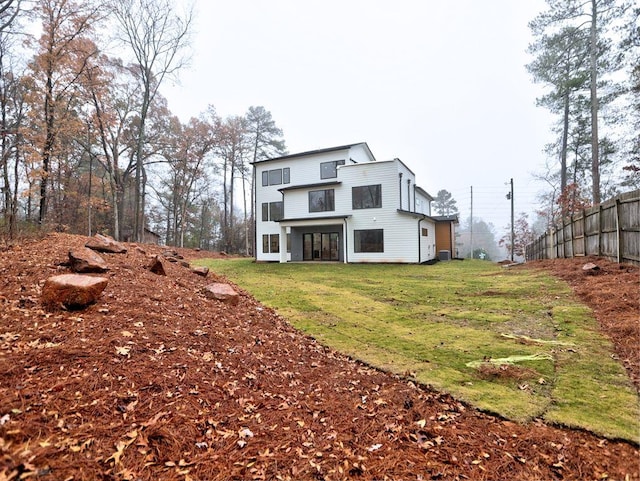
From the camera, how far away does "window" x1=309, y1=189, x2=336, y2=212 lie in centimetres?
1839

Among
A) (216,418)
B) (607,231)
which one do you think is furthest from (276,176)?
(216,418)

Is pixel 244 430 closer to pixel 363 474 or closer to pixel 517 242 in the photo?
pixel 363 474

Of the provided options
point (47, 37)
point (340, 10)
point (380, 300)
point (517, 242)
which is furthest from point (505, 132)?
point (47, 37)

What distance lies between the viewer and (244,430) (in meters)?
2.21

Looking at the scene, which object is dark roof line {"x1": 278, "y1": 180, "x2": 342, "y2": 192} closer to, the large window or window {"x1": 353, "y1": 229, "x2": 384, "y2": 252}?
the large window

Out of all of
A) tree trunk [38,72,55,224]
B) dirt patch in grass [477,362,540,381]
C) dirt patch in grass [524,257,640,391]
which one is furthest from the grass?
tree trunk [38,72,55,224]

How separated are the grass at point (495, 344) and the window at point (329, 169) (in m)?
12.5

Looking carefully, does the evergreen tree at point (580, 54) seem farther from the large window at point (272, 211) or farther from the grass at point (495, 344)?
the large window at point (272, 211)

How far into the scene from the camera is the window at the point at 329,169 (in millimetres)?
19000

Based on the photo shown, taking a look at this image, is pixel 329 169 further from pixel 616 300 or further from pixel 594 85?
pixel 616 300

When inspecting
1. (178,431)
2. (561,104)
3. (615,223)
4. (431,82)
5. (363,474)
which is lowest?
(363,474)

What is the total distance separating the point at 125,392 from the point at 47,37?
56.0 ft

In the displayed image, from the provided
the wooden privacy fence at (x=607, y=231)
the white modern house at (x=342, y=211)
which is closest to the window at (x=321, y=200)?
the white modern house at (x=342, y=211)

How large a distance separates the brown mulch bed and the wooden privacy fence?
4661 mm
